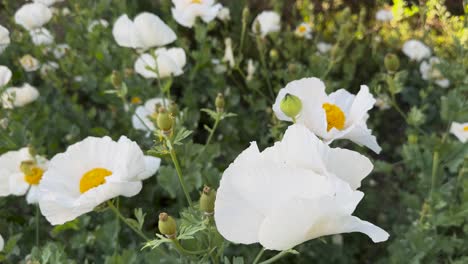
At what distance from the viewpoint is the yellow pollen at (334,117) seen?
3.24 feet

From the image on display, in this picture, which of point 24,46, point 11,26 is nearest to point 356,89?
point 24,46

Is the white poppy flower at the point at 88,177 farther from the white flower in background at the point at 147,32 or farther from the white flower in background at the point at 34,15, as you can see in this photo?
the white flower in background at the point at 34,15

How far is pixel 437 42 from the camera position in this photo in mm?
2543

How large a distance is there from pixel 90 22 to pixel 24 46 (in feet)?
0.97

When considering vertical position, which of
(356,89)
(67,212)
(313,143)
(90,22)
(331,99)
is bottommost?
(356,89)

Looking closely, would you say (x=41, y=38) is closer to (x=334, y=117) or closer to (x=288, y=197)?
(x=334, y=117)

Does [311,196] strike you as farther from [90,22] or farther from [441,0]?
[90,22]

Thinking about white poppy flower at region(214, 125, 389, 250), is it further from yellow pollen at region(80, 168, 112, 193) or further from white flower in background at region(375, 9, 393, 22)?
white flower in background at region(375, 9, 393, 22)

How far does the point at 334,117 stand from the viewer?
994 millimetres

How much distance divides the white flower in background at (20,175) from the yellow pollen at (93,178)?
45 centimetres

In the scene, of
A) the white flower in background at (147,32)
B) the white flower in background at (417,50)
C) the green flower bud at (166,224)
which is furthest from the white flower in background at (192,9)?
the green flower bud at (166,224)

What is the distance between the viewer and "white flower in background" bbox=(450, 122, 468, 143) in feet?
5.14

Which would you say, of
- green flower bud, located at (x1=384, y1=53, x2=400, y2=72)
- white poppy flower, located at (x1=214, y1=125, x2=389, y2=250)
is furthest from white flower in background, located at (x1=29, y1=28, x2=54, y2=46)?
white poppy flower, located at (x1=214, y1=125, x2=389, y2=250)

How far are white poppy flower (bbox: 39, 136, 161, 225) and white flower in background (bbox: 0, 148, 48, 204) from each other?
431 millimetres
